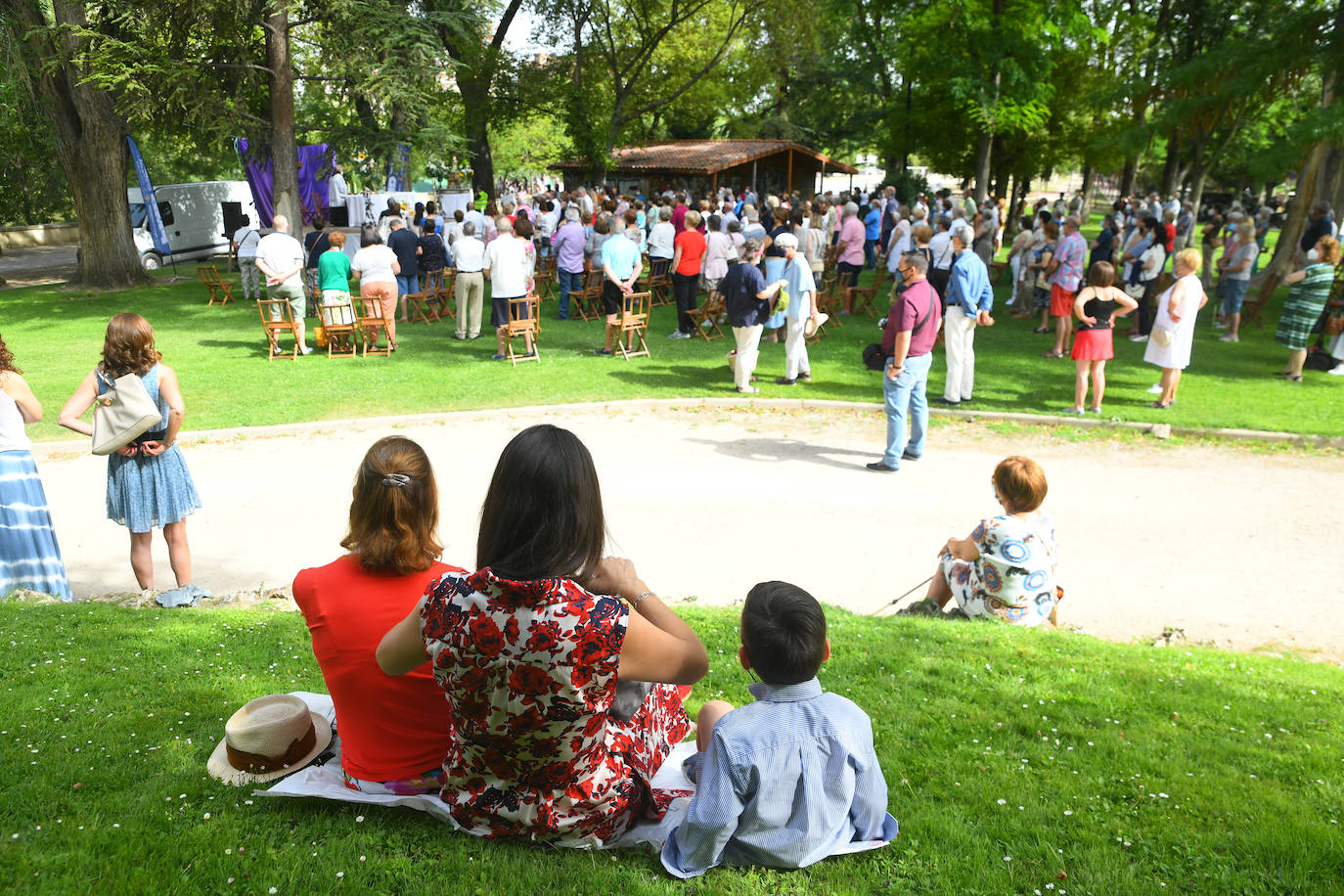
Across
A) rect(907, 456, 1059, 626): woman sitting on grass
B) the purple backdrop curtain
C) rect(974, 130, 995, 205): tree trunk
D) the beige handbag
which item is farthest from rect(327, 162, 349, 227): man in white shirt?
rect(907, 456, 1059, 626): woman sitting on grass

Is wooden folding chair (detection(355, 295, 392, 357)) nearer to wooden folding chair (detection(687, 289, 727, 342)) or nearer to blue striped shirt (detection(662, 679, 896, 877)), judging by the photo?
wooden folding chair (detection(687, 289, 727, 342))

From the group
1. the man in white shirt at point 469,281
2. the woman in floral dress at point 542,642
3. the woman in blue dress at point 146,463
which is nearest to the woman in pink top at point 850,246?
the man in white shirt at point 469,281

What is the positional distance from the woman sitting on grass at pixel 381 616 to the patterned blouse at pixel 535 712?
196mm

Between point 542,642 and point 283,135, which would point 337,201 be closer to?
point 283,135

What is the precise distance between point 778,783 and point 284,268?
44.8 ft

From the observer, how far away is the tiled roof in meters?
35.1

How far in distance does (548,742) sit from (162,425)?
4.42 metres

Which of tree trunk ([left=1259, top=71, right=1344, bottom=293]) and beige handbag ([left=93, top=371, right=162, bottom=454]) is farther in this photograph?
tree trunk ([left=1259, top=71, right=1344, bottom=293])

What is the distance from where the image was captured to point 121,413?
18.0 ft

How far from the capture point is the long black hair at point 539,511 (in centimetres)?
240

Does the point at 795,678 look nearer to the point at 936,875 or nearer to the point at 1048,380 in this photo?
the point at 936,875

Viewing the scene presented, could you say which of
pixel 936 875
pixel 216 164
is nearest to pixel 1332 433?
pixel 936 875

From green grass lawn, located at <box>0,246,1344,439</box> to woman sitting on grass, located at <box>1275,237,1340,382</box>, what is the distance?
1.54ft

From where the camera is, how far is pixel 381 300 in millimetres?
14047
